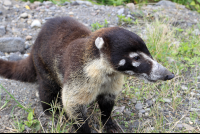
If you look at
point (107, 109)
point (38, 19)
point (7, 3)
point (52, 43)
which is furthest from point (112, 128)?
point (7, 3)

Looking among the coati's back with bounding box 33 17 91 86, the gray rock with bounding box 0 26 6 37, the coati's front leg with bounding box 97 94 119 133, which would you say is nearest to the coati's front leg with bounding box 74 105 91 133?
the coati's front leg with bounding box 97 94 119 133

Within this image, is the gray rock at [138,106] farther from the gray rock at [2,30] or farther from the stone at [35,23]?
the gray rock at [2,30]

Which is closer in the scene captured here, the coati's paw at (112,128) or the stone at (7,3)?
the coati's paw at (112,128)

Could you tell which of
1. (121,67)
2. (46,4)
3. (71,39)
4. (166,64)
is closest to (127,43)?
(121,67)

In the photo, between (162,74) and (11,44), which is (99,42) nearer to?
(162,74)

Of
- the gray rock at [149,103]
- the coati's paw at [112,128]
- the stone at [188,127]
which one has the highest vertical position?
the stone at [188,127]

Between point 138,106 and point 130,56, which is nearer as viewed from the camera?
point 130,56

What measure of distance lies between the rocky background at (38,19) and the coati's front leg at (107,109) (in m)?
0.43

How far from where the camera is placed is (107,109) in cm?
432

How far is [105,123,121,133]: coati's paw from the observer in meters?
4.43

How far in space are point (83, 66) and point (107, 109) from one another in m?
1.22

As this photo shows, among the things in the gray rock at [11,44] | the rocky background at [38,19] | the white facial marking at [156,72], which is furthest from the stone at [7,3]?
the white facial marking at [156,72]

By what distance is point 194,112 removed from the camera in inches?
170

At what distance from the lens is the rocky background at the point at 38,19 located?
197 inches
